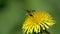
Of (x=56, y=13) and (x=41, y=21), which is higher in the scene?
(x=56, y=13)

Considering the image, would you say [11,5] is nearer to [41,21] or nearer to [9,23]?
[9,23]

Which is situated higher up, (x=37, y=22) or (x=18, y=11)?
(x=18, y=11)

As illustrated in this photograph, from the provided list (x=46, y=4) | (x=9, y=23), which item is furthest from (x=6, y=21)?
(x=46, y=4)

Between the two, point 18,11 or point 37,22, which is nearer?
point 37,22

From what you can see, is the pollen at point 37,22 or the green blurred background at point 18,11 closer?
the pollen at point 37,22

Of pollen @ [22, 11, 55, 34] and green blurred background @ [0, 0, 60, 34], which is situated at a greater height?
green blurred background @ [0, 0, 60, 34]

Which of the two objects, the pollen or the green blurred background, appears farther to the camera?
the green blurred background

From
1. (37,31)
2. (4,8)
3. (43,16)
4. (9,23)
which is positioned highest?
(4,8)

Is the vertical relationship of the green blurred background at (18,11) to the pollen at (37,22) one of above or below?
above
